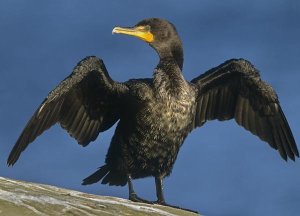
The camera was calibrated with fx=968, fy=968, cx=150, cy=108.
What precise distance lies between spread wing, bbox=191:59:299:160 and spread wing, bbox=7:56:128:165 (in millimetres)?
1604

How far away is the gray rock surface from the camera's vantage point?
11.6 m

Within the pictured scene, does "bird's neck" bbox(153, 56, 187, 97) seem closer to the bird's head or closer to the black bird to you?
the black bird

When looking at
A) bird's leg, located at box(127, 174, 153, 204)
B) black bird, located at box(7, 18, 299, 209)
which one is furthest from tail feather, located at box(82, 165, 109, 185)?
bird's leg, located at box(127, 174, 153, 204)

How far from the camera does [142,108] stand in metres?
14.3

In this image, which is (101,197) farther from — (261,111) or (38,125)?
(261,111)

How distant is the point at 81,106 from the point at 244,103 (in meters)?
3.05

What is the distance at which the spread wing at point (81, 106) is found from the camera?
45.8ft

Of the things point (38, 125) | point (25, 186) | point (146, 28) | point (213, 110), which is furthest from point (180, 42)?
point (25, 186)

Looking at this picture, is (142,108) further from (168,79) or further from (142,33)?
(142,33)

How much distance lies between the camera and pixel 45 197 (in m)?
12.2

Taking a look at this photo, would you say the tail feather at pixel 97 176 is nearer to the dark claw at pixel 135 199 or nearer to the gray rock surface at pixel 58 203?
the dark claw at pixel 135 199

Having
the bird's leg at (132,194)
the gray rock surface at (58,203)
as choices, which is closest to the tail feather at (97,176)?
the bird's leg at (132,194)

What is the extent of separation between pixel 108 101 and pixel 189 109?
52.8 inches

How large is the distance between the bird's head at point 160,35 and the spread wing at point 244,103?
792mm
